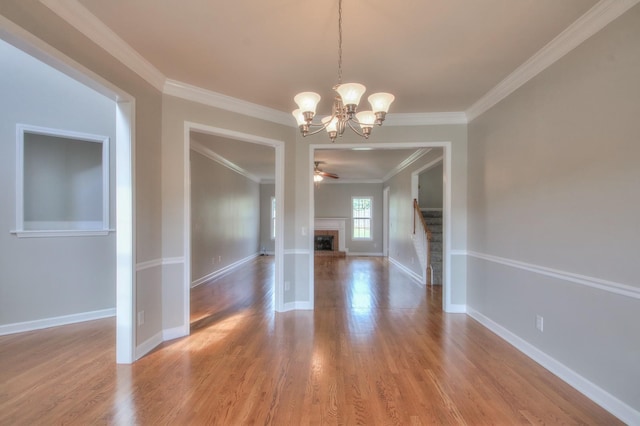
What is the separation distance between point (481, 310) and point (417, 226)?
112 inches

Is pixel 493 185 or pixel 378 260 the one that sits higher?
pixel 493 185

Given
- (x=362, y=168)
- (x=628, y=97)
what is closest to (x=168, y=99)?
(x=628, y=97)

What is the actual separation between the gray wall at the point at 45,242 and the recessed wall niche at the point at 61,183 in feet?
0.24

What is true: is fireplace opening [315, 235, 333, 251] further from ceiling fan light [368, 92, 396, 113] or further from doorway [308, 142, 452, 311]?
ceiling fan light [368, 92, 396, 113]

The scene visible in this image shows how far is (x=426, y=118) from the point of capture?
4027 millimetres

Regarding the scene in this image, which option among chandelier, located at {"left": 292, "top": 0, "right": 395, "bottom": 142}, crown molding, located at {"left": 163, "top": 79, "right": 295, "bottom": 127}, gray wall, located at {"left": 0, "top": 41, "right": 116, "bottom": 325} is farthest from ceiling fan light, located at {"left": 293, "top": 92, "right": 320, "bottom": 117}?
gray wall, located at {"left": 0, "top": 41, "right": 116, "bottom": 325}

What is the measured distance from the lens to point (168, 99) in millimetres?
3102

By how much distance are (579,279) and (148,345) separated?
3662 millimetres

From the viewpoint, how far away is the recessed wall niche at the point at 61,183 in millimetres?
3369

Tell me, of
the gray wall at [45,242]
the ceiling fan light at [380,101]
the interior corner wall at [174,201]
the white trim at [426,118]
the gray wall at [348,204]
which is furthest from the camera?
the gray wall at [348,204]

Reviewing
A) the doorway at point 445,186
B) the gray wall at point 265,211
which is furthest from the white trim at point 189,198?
the gray wall at point 265,211

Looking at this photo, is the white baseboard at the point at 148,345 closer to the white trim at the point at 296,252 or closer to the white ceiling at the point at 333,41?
the white trim at the point at 296,252

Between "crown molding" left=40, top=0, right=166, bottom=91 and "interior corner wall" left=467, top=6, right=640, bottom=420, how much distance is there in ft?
11.5

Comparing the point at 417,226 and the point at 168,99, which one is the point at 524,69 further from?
the point at 417,226
